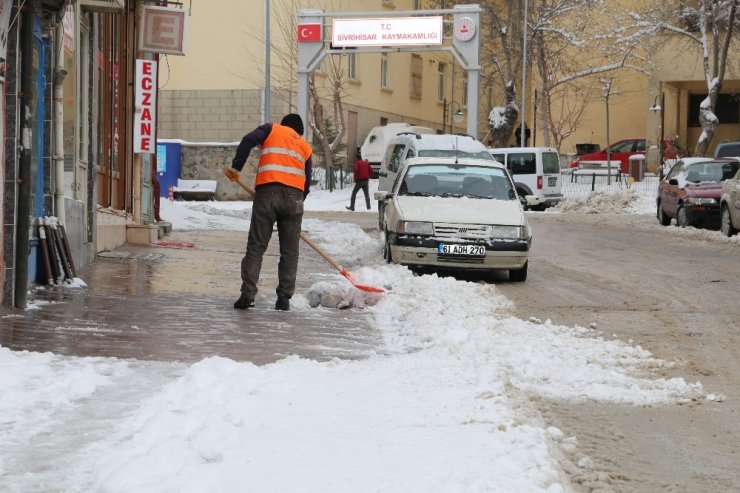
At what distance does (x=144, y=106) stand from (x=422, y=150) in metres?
5.71

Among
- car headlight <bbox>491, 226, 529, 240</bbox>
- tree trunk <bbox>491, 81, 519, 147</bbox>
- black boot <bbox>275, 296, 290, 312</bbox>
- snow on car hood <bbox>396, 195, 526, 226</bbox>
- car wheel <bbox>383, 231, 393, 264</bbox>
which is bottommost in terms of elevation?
black boot <bbox>275, 296, 290, 312</bbox>

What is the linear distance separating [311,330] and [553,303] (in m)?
3.60

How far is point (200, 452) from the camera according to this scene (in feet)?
17.4

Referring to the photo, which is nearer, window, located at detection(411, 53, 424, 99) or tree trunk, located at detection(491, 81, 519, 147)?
tree trunk, located at detection(491, 81, 519, 147)

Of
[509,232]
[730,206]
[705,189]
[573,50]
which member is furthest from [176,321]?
[573,50]

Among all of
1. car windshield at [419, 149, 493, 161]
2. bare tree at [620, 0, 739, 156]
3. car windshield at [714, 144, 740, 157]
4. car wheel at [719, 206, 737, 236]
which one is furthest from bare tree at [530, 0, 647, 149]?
car windshield at [419, 149, 493, 161]

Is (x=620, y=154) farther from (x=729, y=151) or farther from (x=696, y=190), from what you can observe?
(x=696, y=190)

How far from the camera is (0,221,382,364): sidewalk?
8297 millimetres

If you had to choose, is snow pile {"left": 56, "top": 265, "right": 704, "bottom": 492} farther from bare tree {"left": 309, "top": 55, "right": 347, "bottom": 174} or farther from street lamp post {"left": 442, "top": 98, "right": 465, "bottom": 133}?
street lamp post {"left": 442, "top": 98, "right": 465, "bottom": 133}

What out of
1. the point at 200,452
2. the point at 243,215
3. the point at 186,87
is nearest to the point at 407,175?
the point at 200,452

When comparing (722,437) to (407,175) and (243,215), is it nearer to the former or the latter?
(407,175)

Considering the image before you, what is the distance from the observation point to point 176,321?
32.1ft

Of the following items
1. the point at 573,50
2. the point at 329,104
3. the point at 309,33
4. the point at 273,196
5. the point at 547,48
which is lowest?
the point at 273,196

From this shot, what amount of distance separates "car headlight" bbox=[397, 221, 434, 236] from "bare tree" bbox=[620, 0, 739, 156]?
29002mm
